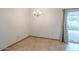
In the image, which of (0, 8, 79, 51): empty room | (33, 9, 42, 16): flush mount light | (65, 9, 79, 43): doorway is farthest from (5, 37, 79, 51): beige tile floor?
(33, 9, 42, 16): flush mount light

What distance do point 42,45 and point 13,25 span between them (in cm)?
55

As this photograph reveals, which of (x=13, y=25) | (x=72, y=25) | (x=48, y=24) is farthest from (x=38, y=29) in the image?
(x=72, y=25)

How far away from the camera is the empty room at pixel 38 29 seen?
1.65 meters

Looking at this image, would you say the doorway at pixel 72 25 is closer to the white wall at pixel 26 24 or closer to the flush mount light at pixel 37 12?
the white wall at pixel 26 24

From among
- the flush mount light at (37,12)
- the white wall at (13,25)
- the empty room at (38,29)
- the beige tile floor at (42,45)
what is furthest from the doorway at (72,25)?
the white wall at (13,25)

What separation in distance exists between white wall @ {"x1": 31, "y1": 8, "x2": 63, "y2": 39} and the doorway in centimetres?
11

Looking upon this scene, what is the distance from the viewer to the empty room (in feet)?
5.41

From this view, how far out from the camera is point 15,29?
5.60ft

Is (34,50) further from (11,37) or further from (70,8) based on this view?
(70,8)

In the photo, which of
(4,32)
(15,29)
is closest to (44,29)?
(15,29)

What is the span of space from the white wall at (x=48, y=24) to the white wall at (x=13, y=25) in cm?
13

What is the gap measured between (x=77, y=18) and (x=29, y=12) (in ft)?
2.38

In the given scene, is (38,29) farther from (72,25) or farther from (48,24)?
(72,25)

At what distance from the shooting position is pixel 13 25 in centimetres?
170
